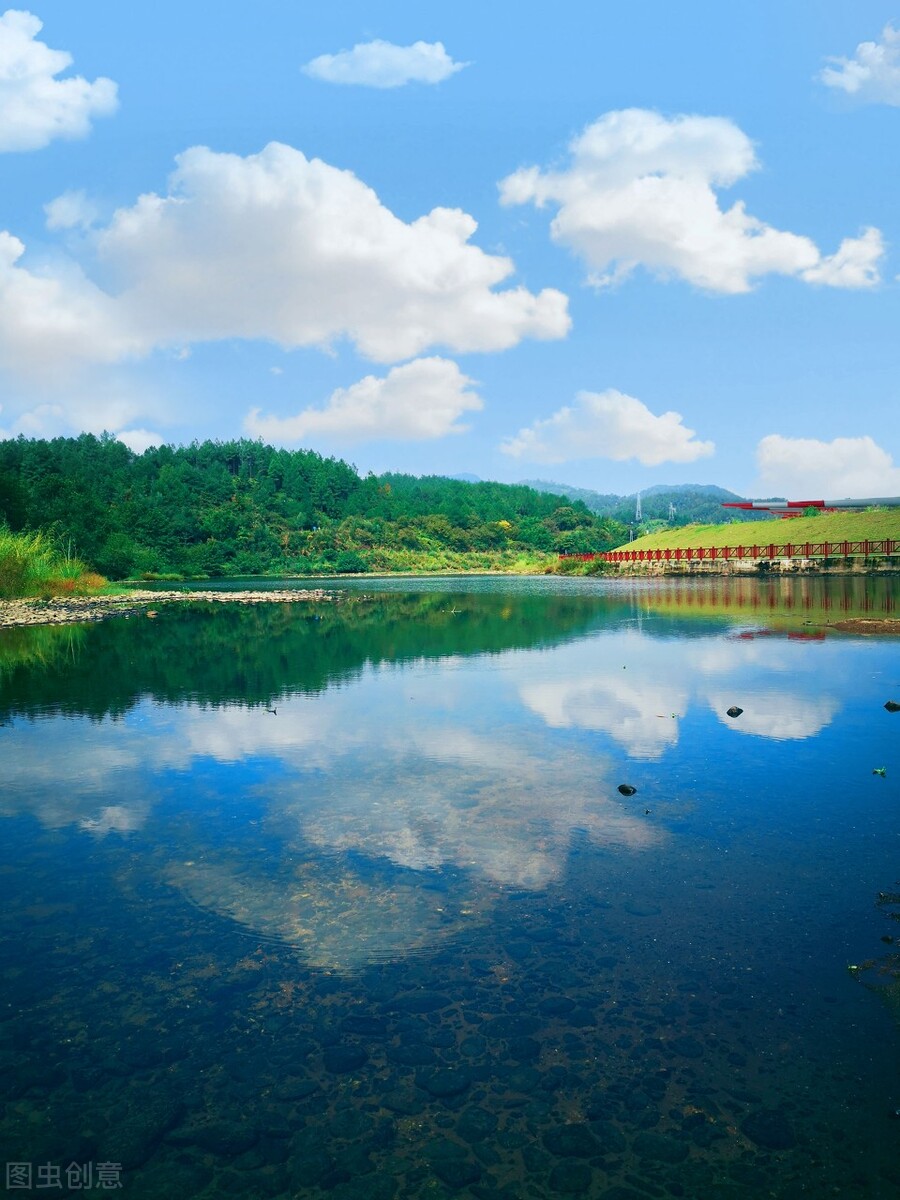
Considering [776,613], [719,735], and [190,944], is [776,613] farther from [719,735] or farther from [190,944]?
[190,944]

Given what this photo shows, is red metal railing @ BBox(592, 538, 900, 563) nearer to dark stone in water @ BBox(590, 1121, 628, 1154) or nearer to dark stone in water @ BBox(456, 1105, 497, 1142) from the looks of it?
dark stone in water @ BBox(590, 1121, 628, 1154)

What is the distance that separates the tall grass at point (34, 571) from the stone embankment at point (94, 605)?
2.92ft

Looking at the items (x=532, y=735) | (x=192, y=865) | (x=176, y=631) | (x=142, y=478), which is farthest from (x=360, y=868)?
(x=142, y=478)

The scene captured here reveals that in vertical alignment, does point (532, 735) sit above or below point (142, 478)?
below

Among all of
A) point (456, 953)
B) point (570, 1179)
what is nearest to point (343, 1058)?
point (456, 953)

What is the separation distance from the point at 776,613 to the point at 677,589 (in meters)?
25.3

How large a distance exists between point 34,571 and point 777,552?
234 ft

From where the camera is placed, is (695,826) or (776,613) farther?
(776,613)

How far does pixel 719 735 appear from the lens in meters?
14.6

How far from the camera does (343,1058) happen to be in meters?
5.64

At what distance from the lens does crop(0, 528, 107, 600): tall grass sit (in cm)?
4909

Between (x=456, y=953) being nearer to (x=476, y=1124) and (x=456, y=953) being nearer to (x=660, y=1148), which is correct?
(x=476, y=1124)

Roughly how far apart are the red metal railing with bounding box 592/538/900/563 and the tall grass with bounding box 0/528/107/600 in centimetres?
6396

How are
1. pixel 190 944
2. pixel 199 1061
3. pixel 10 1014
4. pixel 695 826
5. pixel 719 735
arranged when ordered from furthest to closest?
1. pixel 719 735
2. pixel 695 826
3. pixel 190 944
4. pixel 10 1014
5. pixel 199 1061
